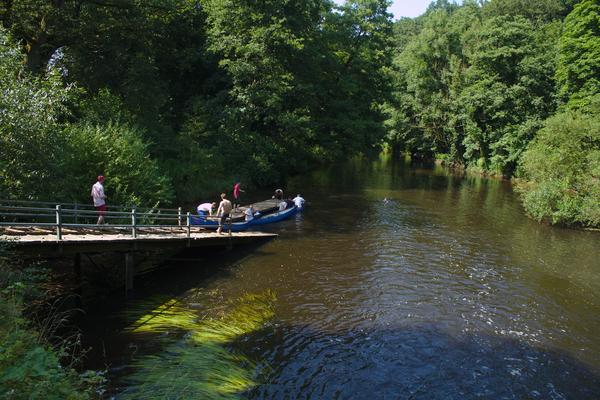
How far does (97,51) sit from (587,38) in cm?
4292

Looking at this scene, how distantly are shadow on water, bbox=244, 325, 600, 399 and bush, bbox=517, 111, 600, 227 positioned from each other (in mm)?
17901

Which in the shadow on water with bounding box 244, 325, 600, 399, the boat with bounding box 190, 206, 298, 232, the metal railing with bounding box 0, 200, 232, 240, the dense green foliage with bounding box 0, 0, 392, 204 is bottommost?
the shadow on water with bounding box 244, 325, 600, 399

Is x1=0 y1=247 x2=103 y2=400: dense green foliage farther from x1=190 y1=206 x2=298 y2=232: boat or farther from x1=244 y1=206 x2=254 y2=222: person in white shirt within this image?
x1=244 y1=206 x2=254 y2=222: person in white shirt

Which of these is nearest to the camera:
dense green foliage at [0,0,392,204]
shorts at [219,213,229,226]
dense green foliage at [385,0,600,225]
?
shorts at [219,213,229,226]

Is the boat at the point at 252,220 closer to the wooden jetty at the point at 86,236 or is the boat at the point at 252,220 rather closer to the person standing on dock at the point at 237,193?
the wooden jetty at the point at 86,236

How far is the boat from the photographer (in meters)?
20.8

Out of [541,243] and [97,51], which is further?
[97,51]

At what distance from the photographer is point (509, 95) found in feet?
164

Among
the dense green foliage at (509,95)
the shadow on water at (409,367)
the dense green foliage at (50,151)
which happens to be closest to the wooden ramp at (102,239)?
the dense green foliage at (50,151)

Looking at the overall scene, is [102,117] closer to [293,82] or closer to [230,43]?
[230,43]

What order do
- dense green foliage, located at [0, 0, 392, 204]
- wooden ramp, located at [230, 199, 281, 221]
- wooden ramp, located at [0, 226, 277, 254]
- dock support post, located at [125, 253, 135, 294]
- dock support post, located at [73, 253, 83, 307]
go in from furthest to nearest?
wooden ramp, located at [230, 199, 281, 221], dense green foliage, located at [0, 0, 392, 204], dock support post, located at [125, 253, 135, 294], dock support post, located at [73, 253, 83, 307], wooden ramp, located at [0, 226, 277, 254]

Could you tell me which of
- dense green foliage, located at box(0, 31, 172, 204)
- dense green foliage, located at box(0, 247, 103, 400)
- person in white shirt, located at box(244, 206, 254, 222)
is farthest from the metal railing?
dense green foliage, located at box(0, 247, 103, 400)

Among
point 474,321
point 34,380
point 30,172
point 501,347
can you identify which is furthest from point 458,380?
point 30,172

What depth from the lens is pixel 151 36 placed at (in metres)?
31.3
